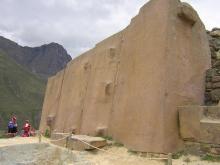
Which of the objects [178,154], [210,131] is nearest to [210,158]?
[210,131]

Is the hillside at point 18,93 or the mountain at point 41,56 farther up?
the mountain at point 41,56

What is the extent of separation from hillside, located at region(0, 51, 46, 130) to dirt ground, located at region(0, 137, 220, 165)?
150 feet

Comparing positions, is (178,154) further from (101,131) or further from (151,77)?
(101,131)

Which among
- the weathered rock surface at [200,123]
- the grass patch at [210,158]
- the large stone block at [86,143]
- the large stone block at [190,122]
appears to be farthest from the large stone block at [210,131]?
the large stone block at [86,143]

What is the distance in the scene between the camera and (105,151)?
9.00 m

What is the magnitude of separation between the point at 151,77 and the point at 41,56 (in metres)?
117

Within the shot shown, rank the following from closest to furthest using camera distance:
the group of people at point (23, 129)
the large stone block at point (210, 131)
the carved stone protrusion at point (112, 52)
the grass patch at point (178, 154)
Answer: the large stone block at point (210, 131) < the grass patch at point (178, 154) < the carved stone protrusion at point (112, 52) < the group of people at point (23, 129)

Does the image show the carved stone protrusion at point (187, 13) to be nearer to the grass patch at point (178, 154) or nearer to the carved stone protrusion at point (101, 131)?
the grass patch at point (178, 154)

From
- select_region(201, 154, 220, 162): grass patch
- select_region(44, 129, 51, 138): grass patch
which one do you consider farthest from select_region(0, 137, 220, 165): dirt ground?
select_region(44, 129, 51, 138): grass patch

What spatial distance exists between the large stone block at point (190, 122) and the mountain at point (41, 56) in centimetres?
10986

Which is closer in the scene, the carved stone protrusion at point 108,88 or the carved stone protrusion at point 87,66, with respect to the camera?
the carved stone protrusion at point 108,88

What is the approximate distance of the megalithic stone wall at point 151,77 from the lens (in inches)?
332

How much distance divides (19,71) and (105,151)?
69.0m

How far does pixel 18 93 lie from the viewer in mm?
68375
